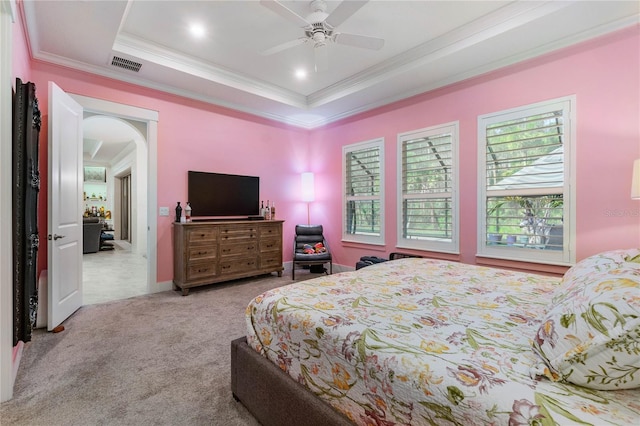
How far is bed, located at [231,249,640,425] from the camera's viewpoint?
2.50 feet

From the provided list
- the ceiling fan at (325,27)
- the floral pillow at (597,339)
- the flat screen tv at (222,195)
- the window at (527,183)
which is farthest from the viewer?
the flat screen tv at (222,195)

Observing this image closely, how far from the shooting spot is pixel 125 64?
3381mm

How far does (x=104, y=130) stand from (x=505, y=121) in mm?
7384

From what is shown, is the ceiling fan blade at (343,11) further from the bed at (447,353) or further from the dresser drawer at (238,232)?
the dresser drawer at (238,232)

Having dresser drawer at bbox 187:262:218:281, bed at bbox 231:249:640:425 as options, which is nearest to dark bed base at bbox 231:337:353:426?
bed at bbox 231:249:640:425

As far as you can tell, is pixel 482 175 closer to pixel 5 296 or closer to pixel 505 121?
pixel 505 121

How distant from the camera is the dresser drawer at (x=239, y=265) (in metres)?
4.15

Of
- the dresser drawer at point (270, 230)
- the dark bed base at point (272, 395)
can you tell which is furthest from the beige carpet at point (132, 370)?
the dresser drawer at point (270, 230)

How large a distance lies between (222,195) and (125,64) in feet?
6.52

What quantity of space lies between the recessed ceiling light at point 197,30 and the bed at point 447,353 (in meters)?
2.85

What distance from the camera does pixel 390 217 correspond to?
4.42 m

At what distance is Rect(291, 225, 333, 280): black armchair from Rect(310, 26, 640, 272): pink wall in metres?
2.02

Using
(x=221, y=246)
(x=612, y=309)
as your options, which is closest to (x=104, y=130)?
(x=221, y=246)

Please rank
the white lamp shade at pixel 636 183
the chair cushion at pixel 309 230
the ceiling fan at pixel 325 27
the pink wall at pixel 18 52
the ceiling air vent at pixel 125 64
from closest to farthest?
the pink wall at pixel 18 52
the white lamp shade at pixel 636 183
the ceiling fan at pixel 325 27
the ceiling air vent at pixel 125 64
the chair cushion at pixel 309 230
